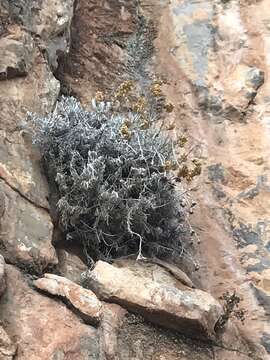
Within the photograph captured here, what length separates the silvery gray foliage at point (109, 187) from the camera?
3.63 meters

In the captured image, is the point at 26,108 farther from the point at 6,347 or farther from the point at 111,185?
the point at 6,347

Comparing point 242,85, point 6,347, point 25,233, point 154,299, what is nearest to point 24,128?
point 25,233

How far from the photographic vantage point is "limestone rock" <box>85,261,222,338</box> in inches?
131

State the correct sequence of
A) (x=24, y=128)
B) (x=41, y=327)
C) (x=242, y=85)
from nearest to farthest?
1. (x=41, y=327)
2. (x=24, y=128)
3. (x=242, y=85)

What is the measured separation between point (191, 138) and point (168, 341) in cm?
191

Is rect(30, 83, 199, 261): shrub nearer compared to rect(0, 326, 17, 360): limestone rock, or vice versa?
rect(0, 326, 17, 360): limestone rock

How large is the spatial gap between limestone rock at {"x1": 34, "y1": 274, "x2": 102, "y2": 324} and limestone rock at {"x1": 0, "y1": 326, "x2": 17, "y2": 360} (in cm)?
43

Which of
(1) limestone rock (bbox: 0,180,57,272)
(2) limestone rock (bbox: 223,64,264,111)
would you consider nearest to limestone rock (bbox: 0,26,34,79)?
(1) limestone rock (bbox: 0,180,57,272)

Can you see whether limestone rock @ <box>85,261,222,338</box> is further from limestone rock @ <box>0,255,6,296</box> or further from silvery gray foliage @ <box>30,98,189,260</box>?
limestone rock @ <box>0,255,6,296</box>

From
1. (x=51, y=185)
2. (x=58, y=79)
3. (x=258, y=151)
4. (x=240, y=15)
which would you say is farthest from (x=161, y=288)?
(x=240, y=15)

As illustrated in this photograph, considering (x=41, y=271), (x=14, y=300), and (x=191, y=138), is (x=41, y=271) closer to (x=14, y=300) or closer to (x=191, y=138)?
(x=14, y=300)

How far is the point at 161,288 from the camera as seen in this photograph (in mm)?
3406

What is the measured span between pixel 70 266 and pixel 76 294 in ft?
1.46

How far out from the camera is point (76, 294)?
10.1 ft
